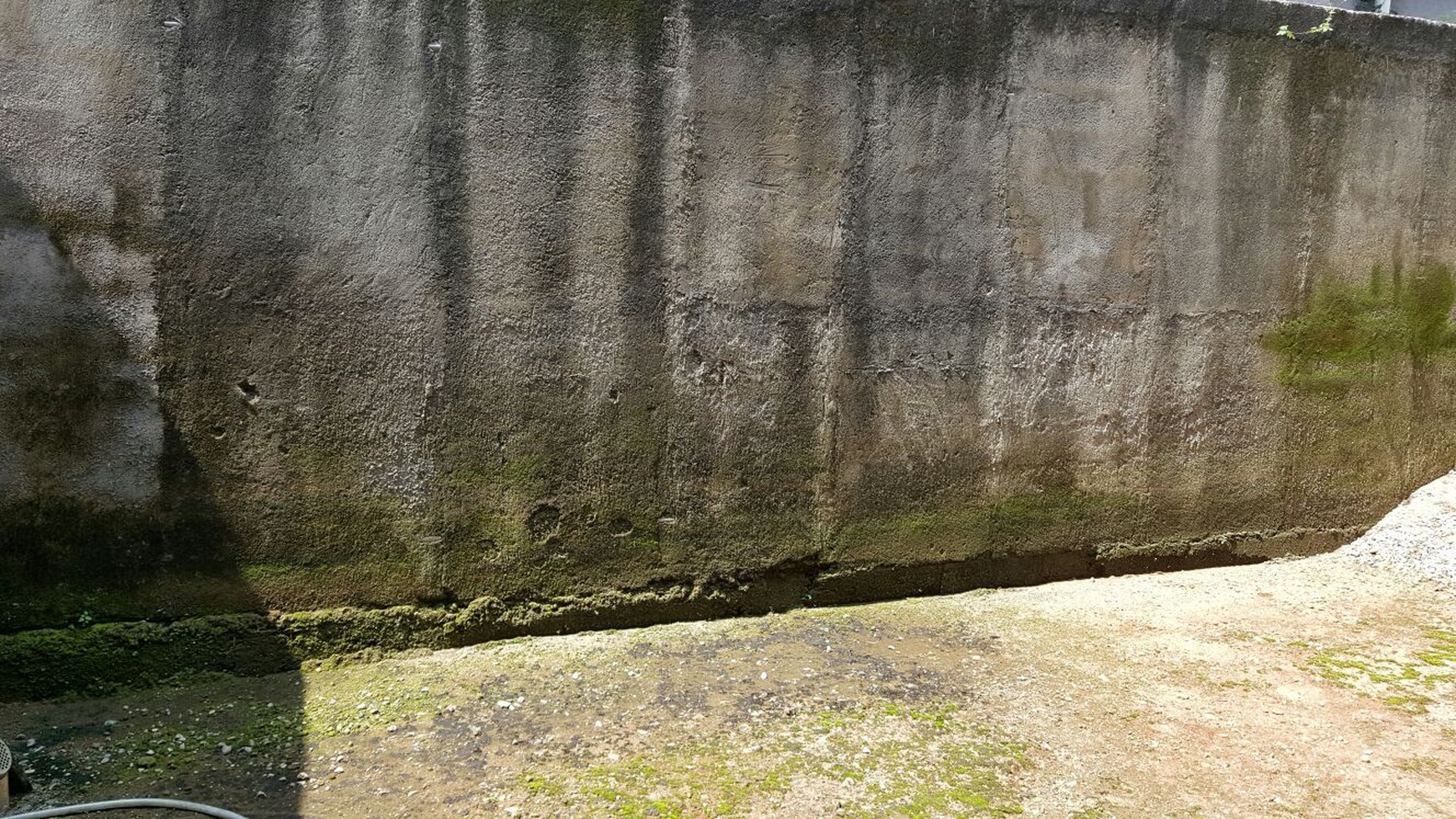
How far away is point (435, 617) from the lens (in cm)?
319

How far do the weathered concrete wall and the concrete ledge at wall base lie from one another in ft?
0.15

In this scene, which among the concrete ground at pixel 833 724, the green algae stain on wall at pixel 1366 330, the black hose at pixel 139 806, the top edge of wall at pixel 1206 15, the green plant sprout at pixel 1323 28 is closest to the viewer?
the black hose at pixel 139 806

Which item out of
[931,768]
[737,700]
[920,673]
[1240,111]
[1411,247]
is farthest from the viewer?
[1411,247]

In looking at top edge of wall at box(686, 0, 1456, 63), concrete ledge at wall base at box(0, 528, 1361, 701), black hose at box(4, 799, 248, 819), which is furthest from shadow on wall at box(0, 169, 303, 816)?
top edge of wall at box(686, 0, 1456, 63)

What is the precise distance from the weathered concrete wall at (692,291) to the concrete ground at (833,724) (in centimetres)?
31

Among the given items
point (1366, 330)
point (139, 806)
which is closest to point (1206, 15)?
point (1366, 330)

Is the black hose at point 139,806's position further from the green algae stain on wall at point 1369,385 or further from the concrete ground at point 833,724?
the green algae stain on wall at point 1369,385

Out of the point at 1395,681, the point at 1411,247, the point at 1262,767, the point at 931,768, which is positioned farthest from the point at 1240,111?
the point at 931,768

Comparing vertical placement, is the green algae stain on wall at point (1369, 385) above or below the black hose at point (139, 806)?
above

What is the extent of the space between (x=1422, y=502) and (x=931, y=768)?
10.2ft

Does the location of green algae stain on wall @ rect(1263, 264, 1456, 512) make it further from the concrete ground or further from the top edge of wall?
the top edge of wall

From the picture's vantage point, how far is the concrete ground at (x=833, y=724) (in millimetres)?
2441

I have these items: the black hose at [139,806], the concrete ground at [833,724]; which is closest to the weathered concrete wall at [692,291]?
the concrete ground at [833,724]

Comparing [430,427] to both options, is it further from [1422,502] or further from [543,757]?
[1422,502]
